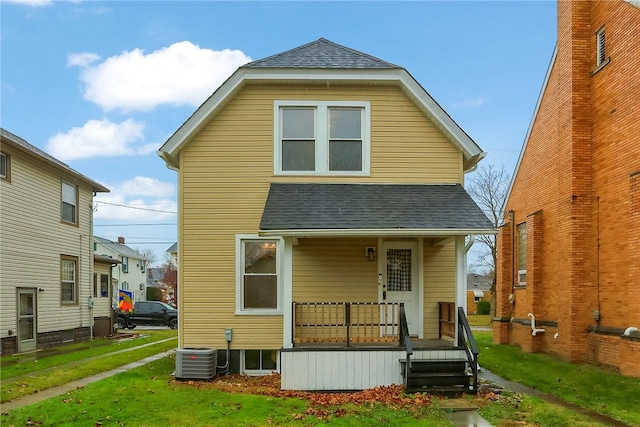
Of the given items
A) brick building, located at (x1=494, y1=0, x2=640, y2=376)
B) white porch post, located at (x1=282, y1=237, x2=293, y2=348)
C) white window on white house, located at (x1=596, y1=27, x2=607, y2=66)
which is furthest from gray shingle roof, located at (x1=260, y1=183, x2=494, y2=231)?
white window on white house, located at (x1=596, y1=27, x2=607, y2=66)

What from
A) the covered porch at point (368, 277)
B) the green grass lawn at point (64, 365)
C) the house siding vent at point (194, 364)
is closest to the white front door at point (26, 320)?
the green grass lawn at point (64, 365)

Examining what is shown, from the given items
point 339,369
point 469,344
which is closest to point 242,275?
point 339,369

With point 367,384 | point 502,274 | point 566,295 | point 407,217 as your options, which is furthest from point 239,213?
point 502,274

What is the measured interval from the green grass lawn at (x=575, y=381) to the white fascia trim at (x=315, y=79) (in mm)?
4904

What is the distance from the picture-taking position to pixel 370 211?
10008 mm

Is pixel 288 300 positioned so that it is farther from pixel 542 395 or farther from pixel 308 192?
pixel 542 395

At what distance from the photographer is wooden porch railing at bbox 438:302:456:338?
10090 mm

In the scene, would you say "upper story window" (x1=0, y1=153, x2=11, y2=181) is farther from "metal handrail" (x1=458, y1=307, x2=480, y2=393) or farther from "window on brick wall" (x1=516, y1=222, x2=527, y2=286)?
"window on brick wall" (x1=516, y1=222, x2=527, y2=286)

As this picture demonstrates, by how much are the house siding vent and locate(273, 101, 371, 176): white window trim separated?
13.4ft

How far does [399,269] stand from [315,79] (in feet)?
14.5

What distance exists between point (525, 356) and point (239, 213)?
880 centimetres

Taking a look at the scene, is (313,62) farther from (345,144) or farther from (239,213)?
(239,213)

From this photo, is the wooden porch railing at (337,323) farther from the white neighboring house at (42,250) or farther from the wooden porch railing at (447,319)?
the white neighboring house at (42,250)

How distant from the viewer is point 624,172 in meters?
11.2
